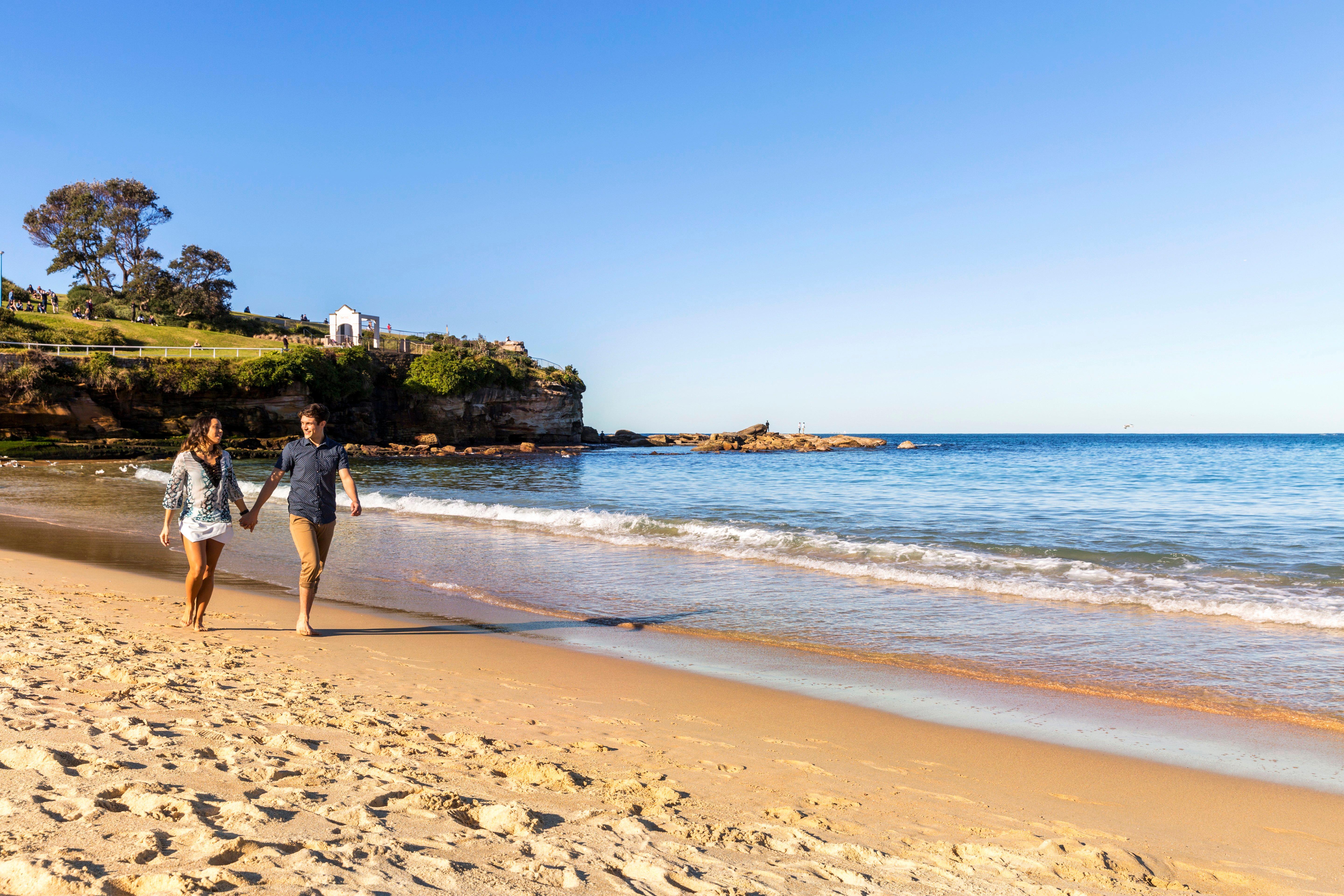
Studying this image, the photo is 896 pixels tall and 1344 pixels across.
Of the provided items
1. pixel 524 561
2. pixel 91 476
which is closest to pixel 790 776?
pixel 524 561

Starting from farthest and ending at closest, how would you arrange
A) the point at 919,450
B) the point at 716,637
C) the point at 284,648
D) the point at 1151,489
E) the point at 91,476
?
the point at 919,450 → the point at 91,476 → the point at 1151,489 → the point at 716,637 → the point at 284,648

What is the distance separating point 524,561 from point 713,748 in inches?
315

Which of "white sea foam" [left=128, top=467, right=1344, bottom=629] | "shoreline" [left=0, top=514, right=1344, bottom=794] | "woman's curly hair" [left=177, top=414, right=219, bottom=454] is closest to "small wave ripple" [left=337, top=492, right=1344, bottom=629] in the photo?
"white sea foam" [left=128, top=467, right=1344, bottom=629]

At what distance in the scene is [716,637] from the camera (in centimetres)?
769

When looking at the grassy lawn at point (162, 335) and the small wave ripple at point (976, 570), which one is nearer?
the small wave ripple at point (976, 570)

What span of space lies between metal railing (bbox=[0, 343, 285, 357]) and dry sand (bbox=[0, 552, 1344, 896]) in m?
46.1

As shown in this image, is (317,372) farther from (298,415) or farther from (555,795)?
(555,795)

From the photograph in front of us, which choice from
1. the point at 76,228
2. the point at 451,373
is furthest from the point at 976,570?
the point at 76,228

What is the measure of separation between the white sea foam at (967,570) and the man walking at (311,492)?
119 inches

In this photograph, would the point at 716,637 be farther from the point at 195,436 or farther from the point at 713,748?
the point at 195,436

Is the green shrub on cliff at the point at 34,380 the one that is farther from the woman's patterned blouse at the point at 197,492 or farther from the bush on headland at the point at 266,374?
the woman's patterned blouse at the point at 197,492

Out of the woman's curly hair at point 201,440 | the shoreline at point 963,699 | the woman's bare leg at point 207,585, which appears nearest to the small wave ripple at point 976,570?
the shoreline at point 963,699

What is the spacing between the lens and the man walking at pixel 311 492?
6980 mm

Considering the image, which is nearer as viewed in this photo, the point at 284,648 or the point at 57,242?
the point at 284,648
